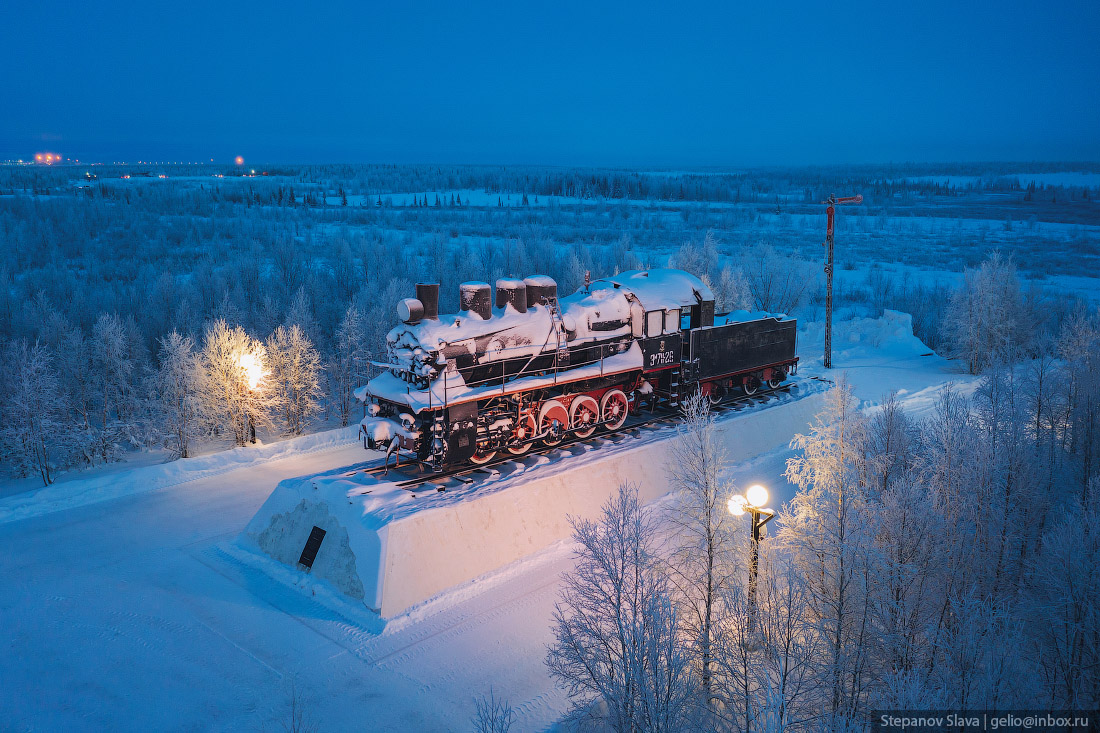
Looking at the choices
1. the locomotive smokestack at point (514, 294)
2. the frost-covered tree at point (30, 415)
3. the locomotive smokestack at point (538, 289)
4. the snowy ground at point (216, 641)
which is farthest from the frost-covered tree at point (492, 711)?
the frost-covered tree at point (30, 415)

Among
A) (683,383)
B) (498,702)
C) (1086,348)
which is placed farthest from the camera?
(1086,348)

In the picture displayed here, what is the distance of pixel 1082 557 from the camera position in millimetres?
9297

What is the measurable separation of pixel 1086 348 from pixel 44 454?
37.9m

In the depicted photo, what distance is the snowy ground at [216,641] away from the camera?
9961 millimetres

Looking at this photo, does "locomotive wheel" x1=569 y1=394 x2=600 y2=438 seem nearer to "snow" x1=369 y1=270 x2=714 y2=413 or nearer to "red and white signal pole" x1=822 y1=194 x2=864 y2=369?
"snow" x1=369 y1=270 x2=714 y2=413

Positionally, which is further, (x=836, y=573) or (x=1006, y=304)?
(x=1006, y=304)

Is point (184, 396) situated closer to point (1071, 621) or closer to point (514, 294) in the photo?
point (514, 294)

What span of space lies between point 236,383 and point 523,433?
15.6 meters

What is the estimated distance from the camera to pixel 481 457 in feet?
51.5

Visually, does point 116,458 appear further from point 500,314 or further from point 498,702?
point 498,702

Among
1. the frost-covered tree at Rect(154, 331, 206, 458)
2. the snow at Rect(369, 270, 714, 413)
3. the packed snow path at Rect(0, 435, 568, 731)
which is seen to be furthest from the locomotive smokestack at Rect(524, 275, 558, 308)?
the frost-covered tree at Rect(154, 331, 206, 458)

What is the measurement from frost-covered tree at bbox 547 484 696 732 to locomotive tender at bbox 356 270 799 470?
20.1ft

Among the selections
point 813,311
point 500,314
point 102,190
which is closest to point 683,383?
point 500,314

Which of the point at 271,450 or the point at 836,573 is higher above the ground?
the point at 836,573
